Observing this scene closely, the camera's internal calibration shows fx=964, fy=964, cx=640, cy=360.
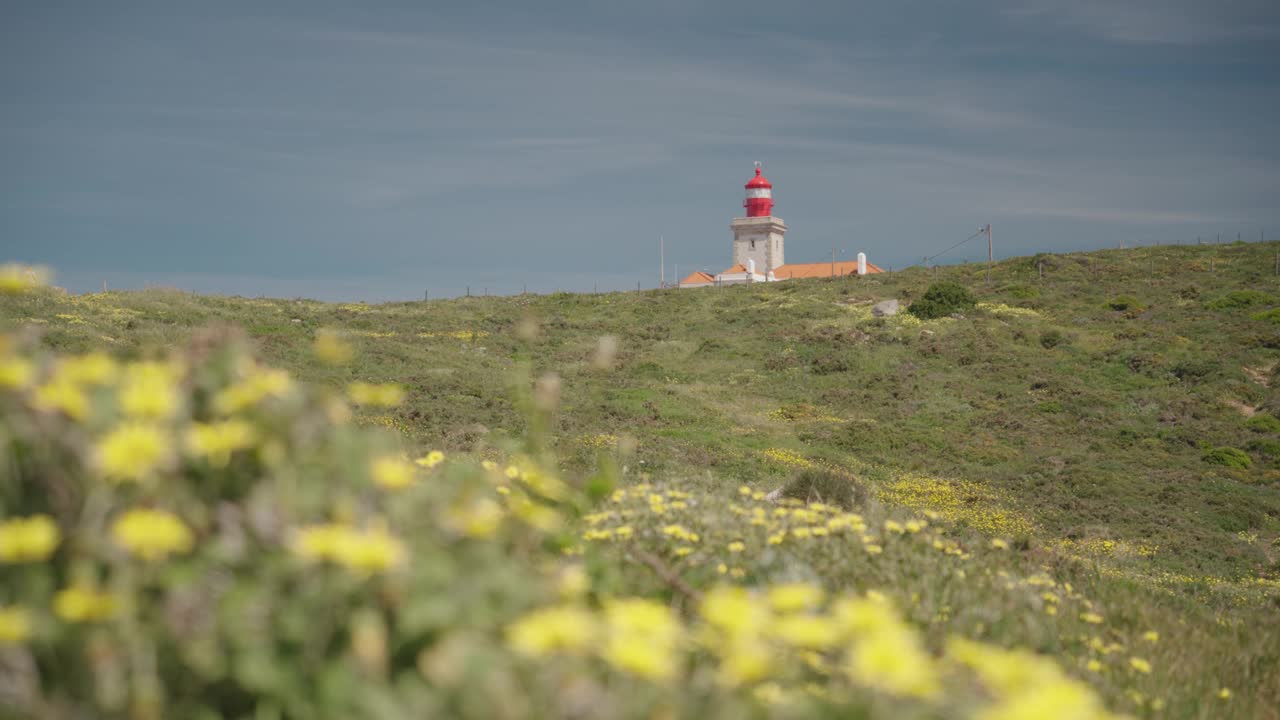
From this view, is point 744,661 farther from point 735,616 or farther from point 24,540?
point 24,540

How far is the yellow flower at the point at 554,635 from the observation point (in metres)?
1.82

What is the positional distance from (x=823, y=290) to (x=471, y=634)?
46135mm

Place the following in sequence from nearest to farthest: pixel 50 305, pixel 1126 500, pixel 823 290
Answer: pixel 1126 500
pixel 50 305
pixel 823 290

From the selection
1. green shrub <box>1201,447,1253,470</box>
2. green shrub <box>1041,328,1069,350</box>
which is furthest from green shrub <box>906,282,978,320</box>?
green shrub <box>1201,447,1253,470</box>

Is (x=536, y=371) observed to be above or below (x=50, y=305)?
below

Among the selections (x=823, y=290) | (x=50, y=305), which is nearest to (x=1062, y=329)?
(x=823, y=290)

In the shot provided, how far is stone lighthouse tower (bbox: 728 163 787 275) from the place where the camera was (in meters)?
92.8

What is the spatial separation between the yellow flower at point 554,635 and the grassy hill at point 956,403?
153 cm

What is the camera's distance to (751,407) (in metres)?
28.0

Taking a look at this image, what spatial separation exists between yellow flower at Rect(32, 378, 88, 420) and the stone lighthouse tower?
294ft

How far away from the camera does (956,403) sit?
28.7 meters

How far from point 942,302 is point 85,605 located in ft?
131

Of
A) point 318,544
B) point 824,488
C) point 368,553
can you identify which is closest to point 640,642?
point 368,553

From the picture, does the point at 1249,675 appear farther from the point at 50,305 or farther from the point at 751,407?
the point at 50,305
